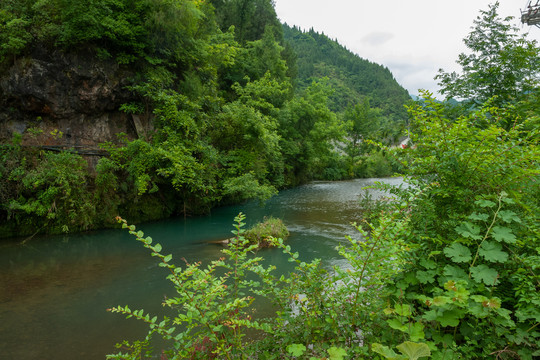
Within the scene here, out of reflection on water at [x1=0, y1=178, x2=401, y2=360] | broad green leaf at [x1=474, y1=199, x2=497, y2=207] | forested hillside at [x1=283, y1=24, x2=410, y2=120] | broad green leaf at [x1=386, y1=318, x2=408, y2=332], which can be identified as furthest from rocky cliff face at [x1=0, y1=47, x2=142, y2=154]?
forested hillside at [x1=283, y1=24, x2=410, y2=120]

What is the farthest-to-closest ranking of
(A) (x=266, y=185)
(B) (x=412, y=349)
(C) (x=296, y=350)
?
(A) (x=266, y=185), (C) (x=296, y=350), (B) (x=412, y=349)

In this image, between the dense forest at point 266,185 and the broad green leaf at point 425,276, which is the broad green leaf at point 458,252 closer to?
the dense forest at point 266,185

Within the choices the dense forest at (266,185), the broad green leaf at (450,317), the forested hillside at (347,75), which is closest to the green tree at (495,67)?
the dense forest at (266,185)

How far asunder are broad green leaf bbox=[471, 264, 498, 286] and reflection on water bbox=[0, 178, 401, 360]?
1339 mm

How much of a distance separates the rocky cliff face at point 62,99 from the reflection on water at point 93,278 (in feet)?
14.1

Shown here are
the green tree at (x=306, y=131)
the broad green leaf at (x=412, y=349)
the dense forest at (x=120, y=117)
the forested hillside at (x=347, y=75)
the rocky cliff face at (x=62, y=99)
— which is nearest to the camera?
the broad green leaf at (x=412, y=349)

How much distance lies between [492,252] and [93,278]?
8114 millimetres

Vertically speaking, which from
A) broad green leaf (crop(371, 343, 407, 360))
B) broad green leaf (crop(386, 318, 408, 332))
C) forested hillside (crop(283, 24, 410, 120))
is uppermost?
forested hillside (crop(283, 24, 410, 120))

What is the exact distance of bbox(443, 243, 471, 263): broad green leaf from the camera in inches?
76.2

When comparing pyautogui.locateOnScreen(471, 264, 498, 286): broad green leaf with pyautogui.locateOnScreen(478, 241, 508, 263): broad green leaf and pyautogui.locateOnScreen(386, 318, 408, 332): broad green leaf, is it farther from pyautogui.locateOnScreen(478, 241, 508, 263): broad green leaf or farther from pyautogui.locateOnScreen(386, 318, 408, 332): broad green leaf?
pyautogui.locateOnScreen(386, 318, 408, 332): broad green leaf

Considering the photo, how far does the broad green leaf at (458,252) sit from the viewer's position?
194cm

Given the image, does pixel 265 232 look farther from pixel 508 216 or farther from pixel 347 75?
pixel 347 75

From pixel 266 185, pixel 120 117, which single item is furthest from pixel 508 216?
pixel 120 117

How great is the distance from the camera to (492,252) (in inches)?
74.8
